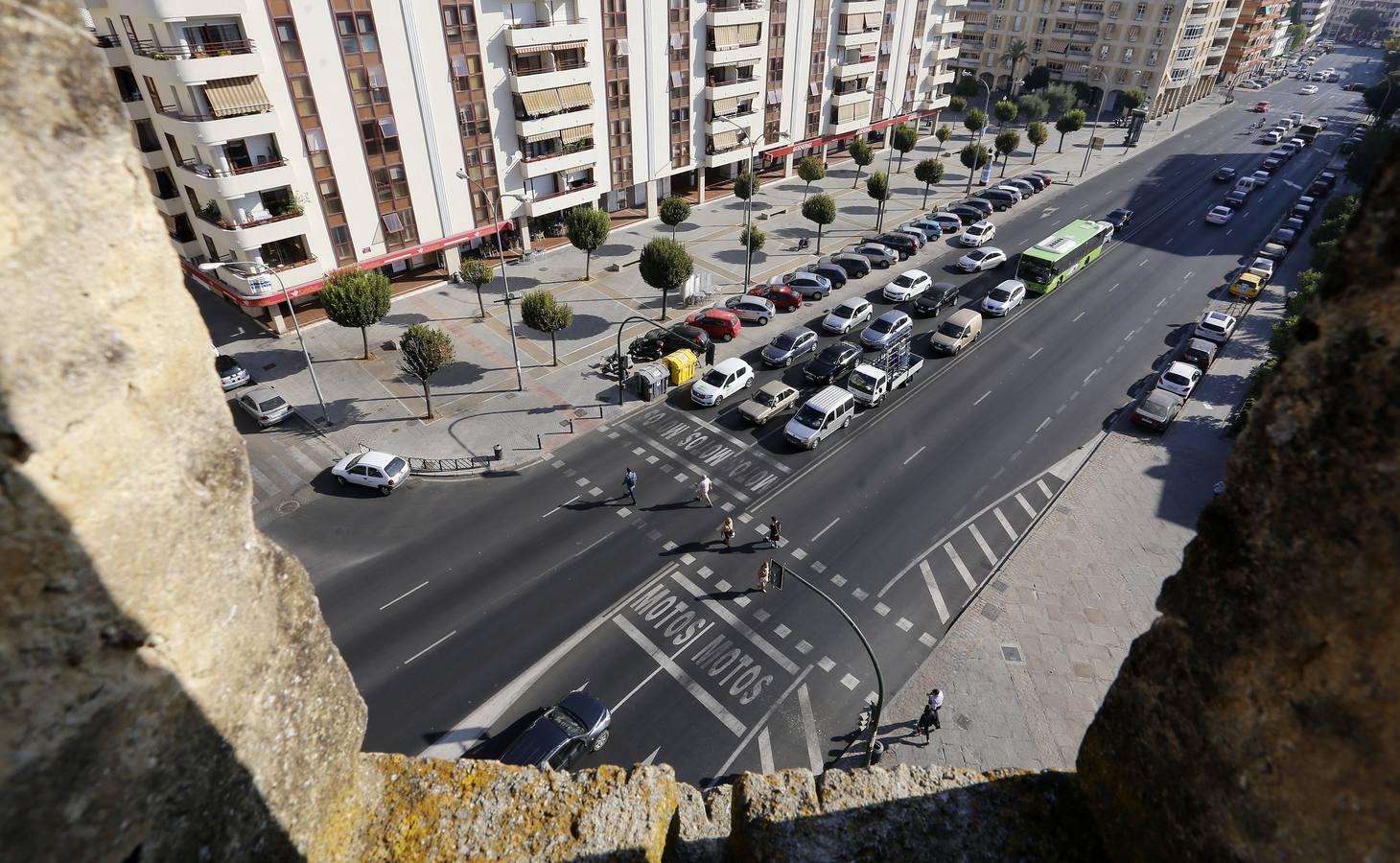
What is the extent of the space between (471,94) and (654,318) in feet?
64.6

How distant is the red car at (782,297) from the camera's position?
4928 cm

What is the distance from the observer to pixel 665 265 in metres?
44.2

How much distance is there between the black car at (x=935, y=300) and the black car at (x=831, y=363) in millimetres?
10069

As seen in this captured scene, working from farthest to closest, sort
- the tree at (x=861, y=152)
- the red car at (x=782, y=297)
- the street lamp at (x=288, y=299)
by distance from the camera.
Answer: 1. the tree at (x=861, y=152)
2. the red car at (x=782, y=297)
3. the street lamp at (x=288, y=299)

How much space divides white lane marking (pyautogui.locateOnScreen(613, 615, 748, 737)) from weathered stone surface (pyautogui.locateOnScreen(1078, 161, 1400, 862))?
1719 centimetres

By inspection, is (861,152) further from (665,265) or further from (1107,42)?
(1107,42)

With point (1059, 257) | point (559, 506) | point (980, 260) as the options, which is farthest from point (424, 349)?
point (1059, 257)

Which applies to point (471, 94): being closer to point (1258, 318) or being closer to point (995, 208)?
point (995, 208)

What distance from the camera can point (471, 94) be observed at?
4806 centimetres

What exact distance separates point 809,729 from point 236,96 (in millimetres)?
42265

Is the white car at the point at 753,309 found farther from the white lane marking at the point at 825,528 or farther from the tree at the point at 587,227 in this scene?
the white lane marking at the point at 825,528

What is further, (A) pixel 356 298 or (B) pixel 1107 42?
(B) pixel 1107 42

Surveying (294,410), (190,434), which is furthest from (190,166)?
(190,434)

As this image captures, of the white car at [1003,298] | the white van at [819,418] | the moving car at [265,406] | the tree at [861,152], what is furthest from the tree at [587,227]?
Result: the tree at [861,152]
